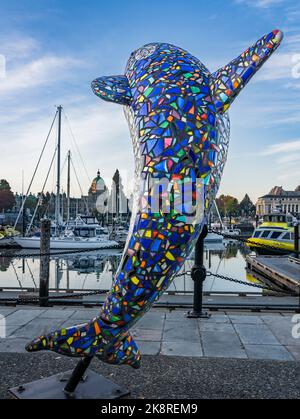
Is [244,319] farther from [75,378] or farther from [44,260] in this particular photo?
[44,260]

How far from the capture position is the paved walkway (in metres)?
4.87

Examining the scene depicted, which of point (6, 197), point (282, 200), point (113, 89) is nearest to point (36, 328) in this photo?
point (113, 89)

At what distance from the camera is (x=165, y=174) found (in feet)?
8.57

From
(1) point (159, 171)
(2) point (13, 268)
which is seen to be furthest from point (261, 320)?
(2) point (13, 268)

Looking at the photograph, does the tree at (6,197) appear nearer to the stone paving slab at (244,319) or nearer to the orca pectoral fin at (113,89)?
the stone paving slab at (244,319)

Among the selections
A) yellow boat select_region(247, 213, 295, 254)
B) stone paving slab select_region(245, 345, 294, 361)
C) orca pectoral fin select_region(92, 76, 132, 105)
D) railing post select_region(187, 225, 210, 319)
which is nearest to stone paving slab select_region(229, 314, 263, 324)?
railing post select_region(187, 225, 210, 319)

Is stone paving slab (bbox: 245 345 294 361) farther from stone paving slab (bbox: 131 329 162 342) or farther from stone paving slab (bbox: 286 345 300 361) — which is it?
stone paving slab (bbox: 131 329 162 342)

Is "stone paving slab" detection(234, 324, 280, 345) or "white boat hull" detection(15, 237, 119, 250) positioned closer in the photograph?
"stone paving slab" detection(234, 324, 280, 345)

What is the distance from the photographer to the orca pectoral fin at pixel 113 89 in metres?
3.06

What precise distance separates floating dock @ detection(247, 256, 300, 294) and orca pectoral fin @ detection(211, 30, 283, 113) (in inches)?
391

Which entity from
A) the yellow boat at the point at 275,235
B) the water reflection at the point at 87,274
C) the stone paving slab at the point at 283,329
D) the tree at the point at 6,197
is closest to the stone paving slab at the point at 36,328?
the stone paving slab at the point at 283,329

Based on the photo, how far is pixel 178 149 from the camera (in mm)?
2613

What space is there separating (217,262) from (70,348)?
1030 inches
